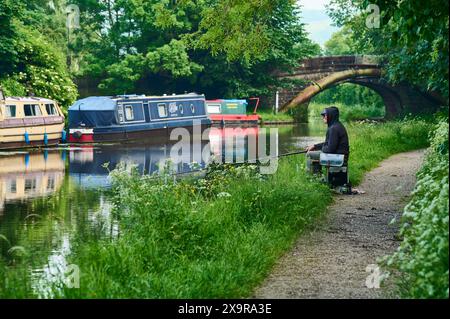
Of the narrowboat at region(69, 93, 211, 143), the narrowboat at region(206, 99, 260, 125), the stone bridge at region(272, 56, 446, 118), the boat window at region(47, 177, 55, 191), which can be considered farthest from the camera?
the stone bridge at region(272, 56, 446, 118)

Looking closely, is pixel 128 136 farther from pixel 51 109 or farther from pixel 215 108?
pixel 215 108

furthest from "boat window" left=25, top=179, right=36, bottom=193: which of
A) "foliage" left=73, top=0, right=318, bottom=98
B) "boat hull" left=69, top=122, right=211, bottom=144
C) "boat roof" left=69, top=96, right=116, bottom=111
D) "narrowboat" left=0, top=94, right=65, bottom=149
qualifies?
"foliage" left=73, top=0, right=318, bottom=98

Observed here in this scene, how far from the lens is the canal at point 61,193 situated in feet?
28.1

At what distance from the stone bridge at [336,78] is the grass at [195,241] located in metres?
34.5

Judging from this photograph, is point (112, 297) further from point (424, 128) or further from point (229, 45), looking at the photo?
point (424, 128)

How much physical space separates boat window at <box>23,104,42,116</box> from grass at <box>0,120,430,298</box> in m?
15.8

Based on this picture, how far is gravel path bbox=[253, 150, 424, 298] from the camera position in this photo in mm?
6172

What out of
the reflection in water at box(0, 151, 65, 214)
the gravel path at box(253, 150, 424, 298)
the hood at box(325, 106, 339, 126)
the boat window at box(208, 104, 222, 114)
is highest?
the hood at box(325, 106, 339, 126)

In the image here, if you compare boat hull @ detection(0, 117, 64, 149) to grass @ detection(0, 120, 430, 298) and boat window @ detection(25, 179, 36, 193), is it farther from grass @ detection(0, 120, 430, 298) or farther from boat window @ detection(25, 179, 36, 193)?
grass @ detection(0, 120, 430, 298)

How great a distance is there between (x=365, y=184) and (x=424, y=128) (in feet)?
38.6

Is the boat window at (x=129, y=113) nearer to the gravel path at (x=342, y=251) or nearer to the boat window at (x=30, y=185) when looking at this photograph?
the boat window at (x=30, y=185)

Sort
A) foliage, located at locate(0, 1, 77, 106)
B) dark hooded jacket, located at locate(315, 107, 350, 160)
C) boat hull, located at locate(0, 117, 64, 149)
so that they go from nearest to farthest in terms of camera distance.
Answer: dark hooded jacket, located at locate(315, 107, 350, 160) → boat hull, located at locate(0, 117, 64, 149) → foliage, located at locate(0, 1, 77, 106)

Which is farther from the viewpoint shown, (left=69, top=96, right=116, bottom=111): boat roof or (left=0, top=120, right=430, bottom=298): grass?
(left=69, top=96, right=116, bottom=111): boat roof

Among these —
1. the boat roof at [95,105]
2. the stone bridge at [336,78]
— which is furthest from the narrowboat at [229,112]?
the boat roof at [95,105]
